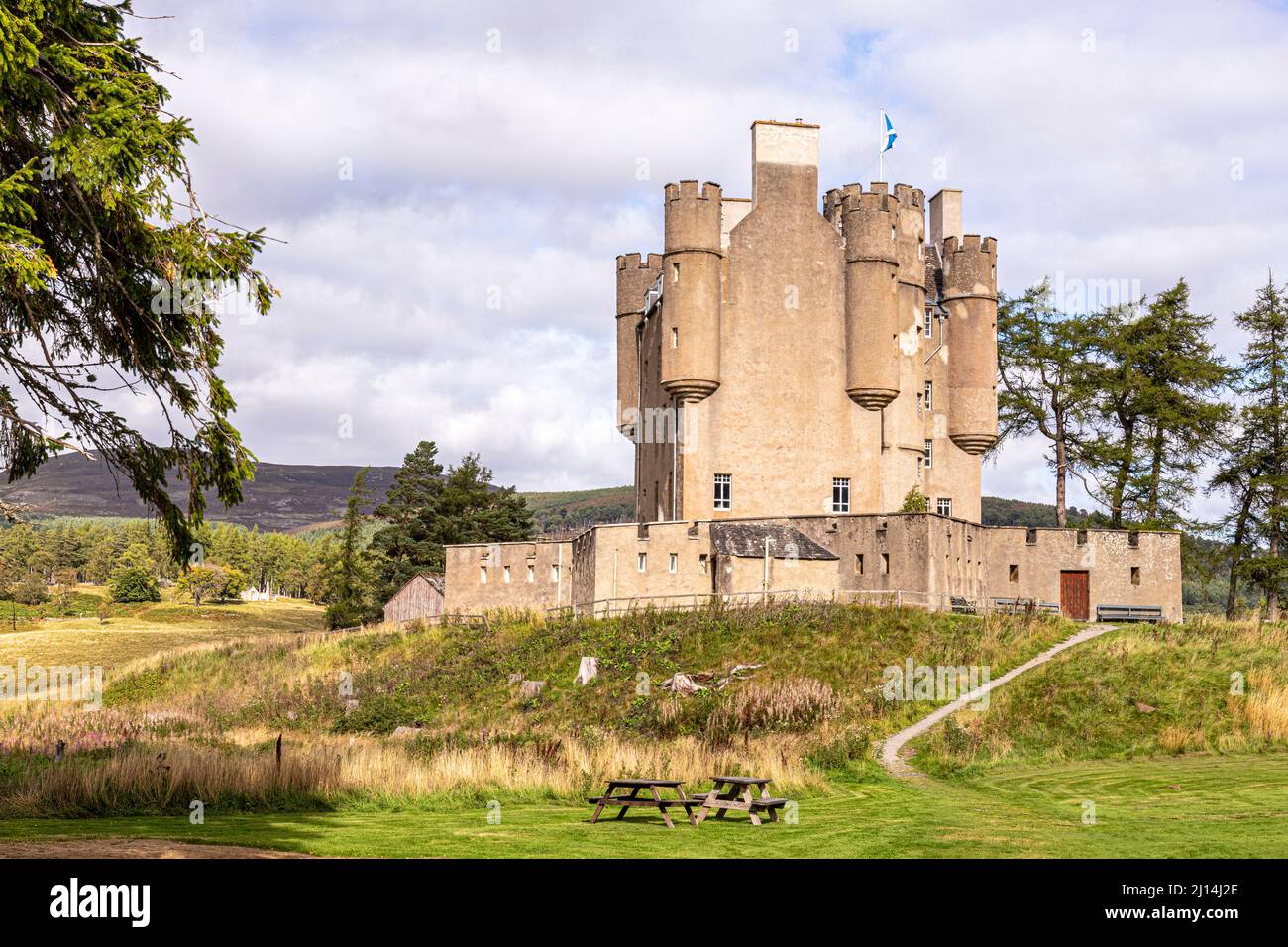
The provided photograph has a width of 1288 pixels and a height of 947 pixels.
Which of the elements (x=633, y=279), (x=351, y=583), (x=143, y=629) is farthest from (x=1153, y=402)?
(x=143, y=629)

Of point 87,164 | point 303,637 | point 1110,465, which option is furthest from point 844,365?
point 87,164

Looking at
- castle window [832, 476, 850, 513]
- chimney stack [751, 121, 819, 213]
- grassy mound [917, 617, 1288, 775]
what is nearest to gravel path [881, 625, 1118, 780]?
grassy mound [917, 617, 1288, 775]

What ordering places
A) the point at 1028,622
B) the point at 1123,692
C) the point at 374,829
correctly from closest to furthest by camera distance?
the point at 374,829, the point at 1123,692, the point at 1028,622

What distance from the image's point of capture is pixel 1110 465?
6219 centimetres

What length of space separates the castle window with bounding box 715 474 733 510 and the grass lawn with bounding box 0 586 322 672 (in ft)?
101

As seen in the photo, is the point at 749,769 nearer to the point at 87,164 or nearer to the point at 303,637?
the point at 87,164

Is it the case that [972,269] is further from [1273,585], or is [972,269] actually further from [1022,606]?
[1273,585]

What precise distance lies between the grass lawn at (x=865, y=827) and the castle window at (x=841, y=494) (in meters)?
29.8

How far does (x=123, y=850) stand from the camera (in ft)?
42.0

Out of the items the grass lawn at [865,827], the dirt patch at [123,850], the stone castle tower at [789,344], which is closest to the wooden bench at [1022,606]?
the stone castle tower at [789,344]

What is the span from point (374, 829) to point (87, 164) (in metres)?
8.94

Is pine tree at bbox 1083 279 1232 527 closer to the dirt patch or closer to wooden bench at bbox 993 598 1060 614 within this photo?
wooden bench at bbox 993 598 1060 614

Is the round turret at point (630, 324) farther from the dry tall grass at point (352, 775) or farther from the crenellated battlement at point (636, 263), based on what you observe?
the dry tall grass at point (352, 775)

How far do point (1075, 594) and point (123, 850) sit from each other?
43.5m
